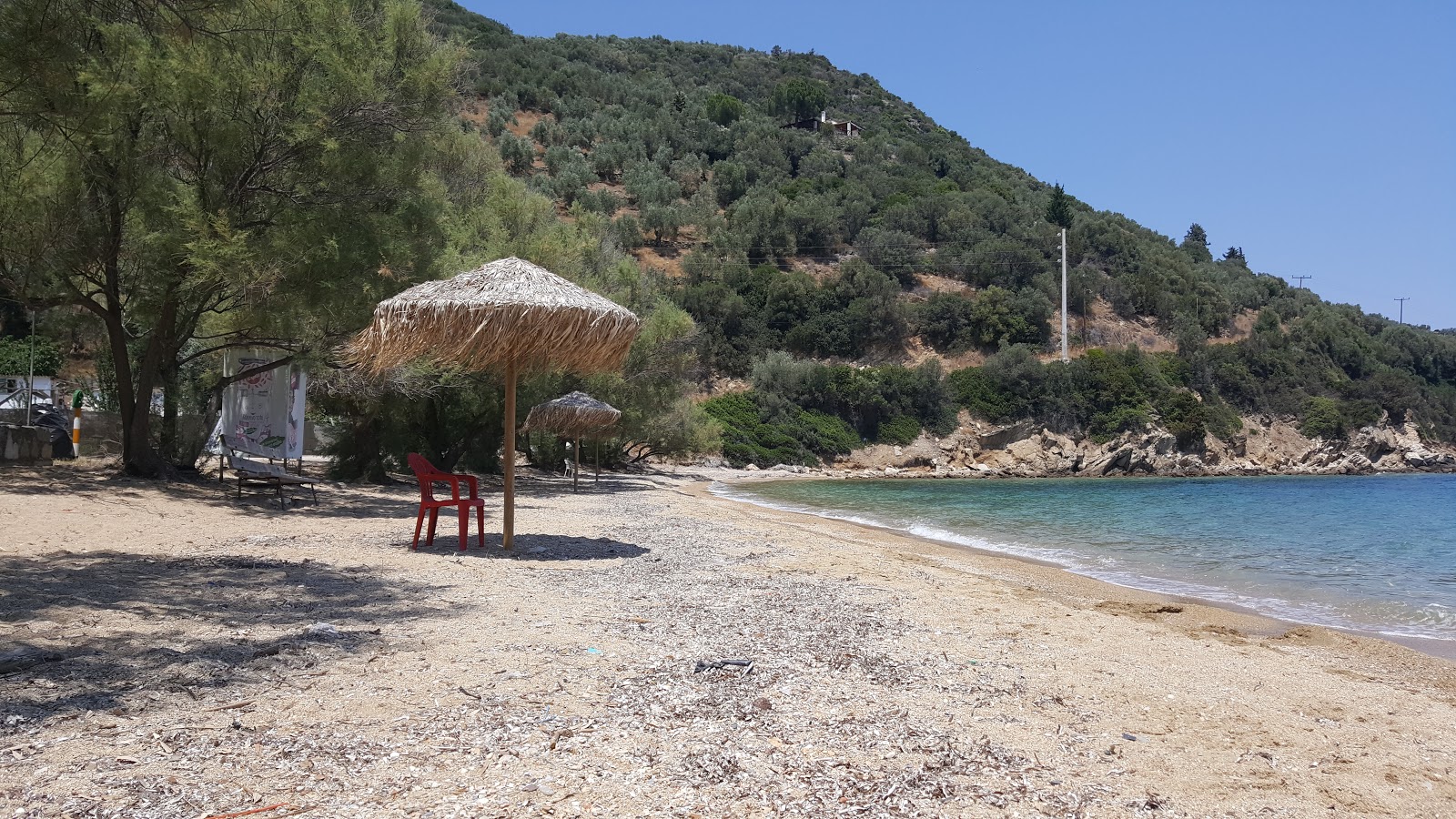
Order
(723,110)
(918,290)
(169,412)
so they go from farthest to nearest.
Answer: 1. (723,110)
2. (918,290)
3. (169,412)

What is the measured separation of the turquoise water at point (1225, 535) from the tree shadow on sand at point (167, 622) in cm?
722

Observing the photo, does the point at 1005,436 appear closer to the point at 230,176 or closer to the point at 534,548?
the point at 230,176

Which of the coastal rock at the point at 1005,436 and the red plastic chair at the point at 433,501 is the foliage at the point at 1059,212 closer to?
the coastal rock at the point at 1005,436

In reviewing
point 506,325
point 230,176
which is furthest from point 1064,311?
point 506,325

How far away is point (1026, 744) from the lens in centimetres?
369

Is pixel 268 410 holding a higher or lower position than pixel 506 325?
lower

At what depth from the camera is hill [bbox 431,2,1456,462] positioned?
43250 millimetres

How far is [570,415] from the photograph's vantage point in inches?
695

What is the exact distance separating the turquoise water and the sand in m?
1.96

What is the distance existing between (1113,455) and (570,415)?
3126 centimetres

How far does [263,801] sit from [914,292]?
4921 cm

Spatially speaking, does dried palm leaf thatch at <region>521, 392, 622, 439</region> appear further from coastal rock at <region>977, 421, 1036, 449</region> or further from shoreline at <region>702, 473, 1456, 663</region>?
coastal rock at <region>977, 421, 1036, 449</region>

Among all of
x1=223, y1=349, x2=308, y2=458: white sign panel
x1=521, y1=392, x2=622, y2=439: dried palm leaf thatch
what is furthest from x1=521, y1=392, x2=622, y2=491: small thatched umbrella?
x1=223, y1=349, x2=308, y2=458: white sign panel

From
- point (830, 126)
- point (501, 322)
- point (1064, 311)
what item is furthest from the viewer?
point (830, 126)
